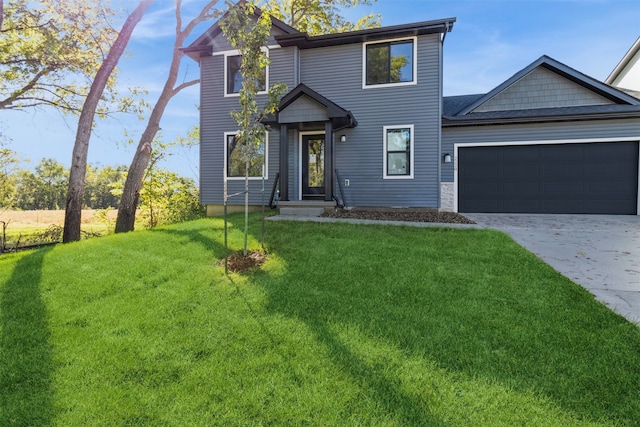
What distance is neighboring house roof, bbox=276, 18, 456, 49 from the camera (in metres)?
8.80

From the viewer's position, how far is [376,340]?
2.71 meters

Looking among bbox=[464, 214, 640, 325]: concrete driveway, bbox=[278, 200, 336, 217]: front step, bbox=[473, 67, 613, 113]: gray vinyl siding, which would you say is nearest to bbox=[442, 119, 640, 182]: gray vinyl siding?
bbox=[473, 67, 613, 113]: gray vinyl siding

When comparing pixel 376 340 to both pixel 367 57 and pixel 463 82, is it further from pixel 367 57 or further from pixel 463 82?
pixel 463 82

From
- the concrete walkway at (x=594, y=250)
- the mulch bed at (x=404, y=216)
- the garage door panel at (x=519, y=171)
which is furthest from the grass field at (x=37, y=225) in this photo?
the garage door panel at (x=519, y=171)

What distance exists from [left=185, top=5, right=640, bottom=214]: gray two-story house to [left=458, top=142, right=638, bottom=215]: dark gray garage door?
0.10 feet

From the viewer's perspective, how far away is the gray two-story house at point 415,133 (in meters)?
9.38

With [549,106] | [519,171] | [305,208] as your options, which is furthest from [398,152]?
[549,106]

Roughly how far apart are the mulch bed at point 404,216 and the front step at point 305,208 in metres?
0.20

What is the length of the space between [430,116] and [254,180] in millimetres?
5598

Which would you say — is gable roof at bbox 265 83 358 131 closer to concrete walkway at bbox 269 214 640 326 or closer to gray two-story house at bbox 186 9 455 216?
gray two-story house at bbox 186 9 455 216

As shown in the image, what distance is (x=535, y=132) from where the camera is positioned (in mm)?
10180

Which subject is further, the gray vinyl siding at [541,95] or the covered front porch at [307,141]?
the gray vinyl siding at [541,95]

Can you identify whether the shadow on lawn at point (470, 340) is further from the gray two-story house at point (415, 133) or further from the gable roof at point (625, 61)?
the gable roof at point (625, 61)

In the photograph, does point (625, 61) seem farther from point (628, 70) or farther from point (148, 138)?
point (148, 138)
